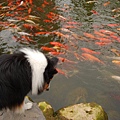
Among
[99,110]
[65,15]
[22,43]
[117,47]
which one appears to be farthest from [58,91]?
[65,15]

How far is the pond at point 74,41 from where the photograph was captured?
4.61 meters

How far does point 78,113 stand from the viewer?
365 centimetres

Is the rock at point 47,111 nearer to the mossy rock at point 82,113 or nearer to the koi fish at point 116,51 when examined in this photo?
the mossy rock at point 82,113

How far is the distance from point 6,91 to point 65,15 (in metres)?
5.51

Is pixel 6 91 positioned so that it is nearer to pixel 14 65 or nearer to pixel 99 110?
pixel 14 65

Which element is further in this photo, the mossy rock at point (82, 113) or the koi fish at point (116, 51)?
the koi fish at point (116, 51)

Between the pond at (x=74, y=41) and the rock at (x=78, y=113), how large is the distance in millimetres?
578

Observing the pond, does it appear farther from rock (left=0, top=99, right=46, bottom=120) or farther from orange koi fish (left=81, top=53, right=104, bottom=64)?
rock (left=0, top=99, right=46, bottom=120)

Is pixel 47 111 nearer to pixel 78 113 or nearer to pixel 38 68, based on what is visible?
pixel 78 113

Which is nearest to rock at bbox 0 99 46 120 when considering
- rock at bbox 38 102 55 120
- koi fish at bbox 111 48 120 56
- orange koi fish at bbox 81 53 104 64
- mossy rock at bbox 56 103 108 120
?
rock at bbox 38 102 55 120

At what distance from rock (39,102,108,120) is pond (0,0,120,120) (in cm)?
58

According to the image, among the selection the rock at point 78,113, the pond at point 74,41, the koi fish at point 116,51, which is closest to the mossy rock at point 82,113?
the rock at point 78,113

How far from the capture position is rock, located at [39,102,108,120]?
3.58m

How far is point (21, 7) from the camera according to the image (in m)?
7.93
